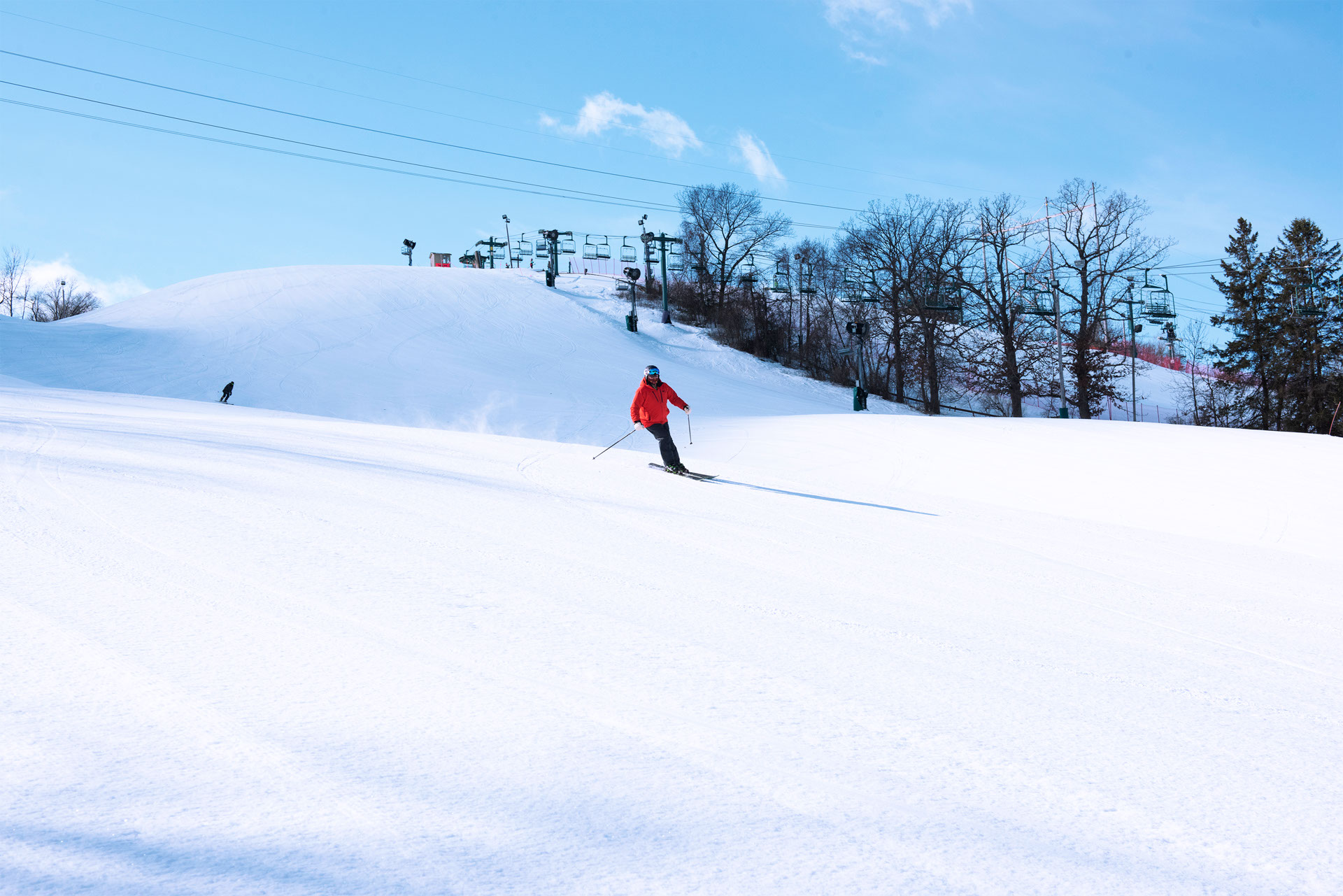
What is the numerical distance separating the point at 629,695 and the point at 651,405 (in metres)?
9.60

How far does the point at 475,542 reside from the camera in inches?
297

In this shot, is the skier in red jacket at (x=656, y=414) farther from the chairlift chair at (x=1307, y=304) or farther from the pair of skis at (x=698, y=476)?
the chairlift chair at (x=1307, y=304)

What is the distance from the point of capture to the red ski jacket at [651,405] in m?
13.7

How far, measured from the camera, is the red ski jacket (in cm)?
1366

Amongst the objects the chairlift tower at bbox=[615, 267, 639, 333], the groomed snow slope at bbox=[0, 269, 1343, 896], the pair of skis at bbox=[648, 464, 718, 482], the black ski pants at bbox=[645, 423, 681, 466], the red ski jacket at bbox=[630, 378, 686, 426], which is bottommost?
the groomed snow slope at bbox=[0, 269, 1343, 896]

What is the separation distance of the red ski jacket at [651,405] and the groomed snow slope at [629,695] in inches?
112

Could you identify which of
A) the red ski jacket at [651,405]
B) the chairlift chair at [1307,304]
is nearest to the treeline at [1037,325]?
A: the chairlift chair at [1307,304]

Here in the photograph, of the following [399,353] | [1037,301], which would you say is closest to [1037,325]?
[1037,301]

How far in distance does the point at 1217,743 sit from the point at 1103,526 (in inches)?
300

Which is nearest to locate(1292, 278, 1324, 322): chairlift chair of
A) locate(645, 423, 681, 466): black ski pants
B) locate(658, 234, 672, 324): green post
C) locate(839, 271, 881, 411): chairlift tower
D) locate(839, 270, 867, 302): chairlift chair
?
locate(839, 271, 881, 411): chairlift tower

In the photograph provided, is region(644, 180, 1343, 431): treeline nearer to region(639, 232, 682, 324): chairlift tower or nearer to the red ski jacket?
region(639, 232, 682, 324): chairlift tower

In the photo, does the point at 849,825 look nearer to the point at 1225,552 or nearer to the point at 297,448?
the point at 1225,552

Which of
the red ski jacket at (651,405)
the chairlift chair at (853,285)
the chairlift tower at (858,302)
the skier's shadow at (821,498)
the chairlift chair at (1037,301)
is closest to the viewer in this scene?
the skier's shadow at (821,498)

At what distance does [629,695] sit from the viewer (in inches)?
169
